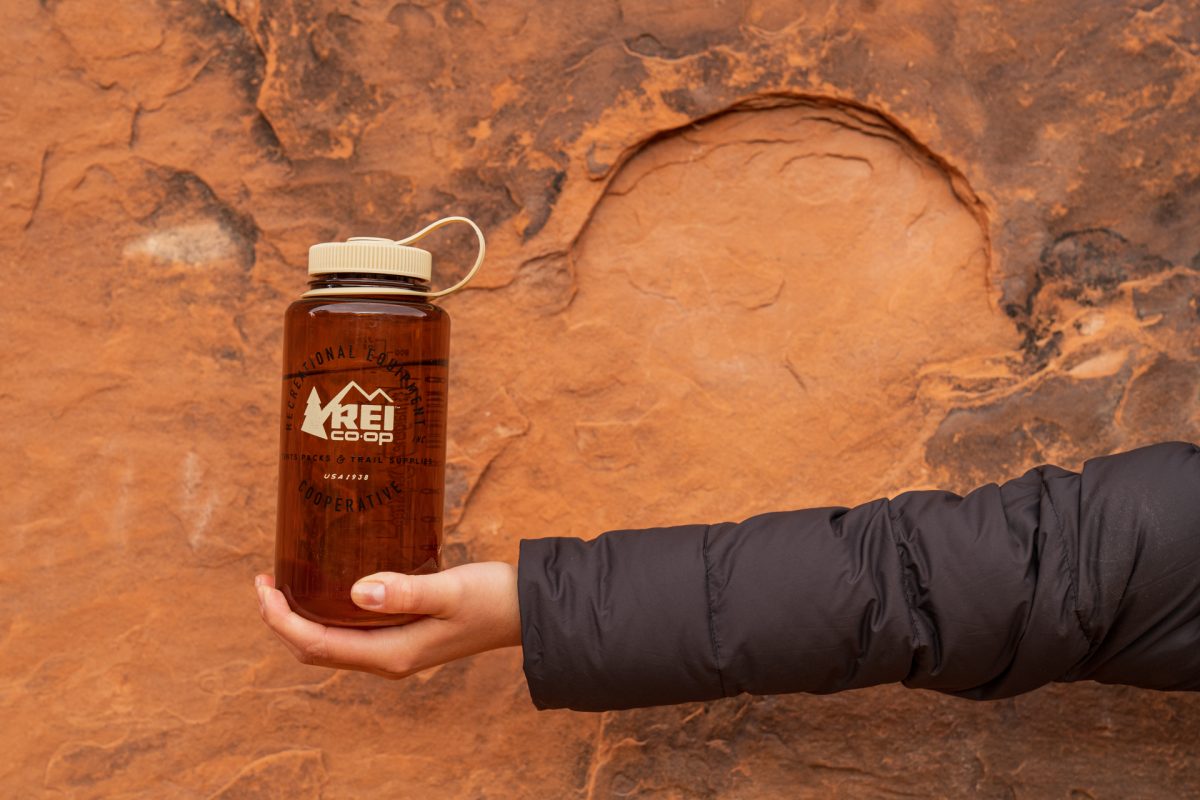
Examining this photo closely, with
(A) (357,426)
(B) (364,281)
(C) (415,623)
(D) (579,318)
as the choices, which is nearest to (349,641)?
(C) (415,623)

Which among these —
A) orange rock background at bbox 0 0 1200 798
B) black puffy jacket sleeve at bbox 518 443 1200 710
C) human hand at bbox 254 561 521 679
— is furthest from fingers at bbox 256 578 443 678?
orange rock background at bbox 0 0 1200 798

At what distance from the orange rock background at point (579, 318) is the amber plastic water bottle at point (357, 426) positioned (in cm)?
29

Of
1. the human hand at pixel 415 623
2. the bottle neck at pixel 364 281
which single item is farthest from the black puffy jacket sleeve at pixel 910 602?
the bottle neck at pixel 364 281

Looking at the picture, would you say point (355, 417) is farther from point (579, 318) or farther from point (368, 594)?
point (579, 318)

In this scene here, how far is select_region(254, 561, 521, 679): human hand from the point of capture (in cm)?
106

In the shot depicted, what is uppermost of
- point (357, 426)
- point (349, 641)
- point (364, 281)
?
point (364, 281)

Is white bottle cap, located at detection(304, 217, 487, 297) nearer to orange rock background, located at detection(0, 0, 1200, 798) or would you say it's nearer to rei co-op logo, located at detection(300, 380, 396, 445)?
rei co-op logo, located at detection(300, 380, 396, 445)

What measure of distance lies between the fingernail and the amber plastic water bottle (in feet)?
0.13

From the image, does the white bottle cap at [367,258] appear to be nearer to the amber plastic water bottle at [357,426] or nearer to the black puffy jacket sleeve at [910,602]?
the amber plastic water bottle at [357,426]

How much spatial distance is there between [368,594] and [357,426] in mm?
162

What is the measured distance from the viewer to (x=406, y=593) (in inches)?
41.4

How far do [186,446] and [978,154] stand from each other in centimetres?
106

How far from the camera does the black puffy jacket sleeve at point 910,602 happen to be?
1.07 metres

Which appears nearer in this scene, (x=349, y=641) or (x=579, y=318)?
(x=349, y=641)
